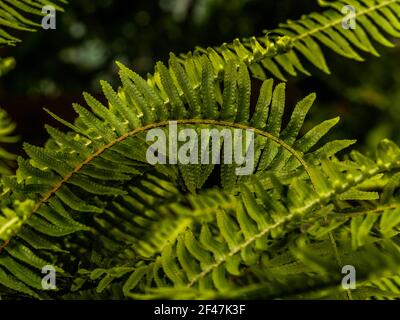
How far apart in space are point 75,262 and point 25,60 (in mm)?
1731

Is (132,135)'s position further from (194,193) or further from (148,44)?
(148,44)

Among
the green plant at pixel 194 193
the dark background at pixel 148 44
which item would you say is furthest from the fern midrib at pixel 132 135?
the dark background at pixel 148 44

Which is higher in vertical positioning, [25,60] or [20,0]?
[25,60]

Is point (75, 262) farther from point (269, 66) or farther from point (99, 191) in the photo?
point (269, 66)

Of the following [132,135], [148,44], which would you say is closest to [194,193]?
[132,135]

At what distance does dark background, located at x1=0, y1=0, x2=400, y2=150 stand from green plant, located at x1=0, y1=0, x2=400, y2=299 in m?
1.50

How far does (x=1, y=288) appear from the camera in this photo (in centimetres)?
58

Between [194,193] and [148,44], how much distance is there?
5.64ft

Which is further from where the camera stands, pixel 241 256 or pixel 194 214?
pixel 194 214

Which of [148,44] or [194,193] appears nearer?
[194,193]

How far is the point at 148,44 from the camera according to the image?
2.27 metres

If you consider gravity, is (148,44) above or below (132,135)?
above

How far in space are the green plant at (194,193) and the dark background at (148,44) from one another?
1499mm

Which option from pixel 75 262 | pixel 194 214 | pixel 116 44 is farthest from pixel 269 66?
pixel 116 44
